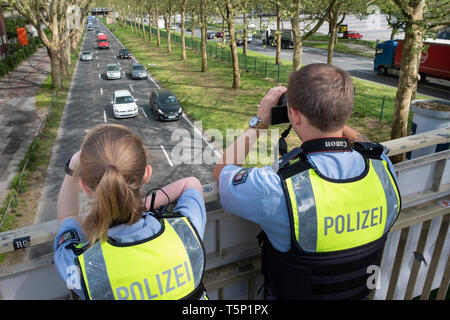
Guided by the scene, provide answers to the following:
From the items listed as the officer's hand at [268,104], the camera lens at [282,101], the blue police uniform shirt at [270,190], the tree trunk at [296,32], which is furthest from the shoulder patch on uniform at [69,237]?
the tree trunk at [296,32]

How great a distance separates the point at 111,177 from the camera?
1545 millimetres

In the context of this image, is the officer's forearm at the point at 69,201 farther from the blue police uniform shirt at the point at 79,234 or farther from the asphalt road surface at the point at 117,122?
the asphalt road surface at the point at 117,122

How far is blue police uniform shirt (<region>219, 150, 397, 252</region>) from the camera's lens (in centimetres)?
185

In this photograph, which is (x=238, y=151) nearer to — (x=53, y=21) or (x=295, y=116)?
(x=295, y=116)

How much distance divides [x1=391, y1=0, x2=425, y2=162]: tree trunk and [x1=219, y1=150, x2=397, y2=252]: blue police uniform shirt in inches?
377

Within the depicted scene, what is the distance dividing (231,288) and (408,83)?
424 inches

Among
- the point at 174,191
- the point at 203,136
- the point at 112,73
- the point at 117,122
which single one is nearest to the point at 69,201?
the point at 174,191

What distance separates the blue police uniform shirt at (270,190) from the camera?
185cm

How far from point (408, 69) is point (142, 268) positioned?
11.6m

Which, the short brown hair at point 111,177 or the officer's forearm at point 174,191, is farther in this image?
the officer's forearm at point 174,191

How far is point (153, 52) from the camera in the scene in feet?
155

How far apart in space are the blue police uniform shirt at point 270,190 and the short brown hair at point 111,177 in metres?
0.52

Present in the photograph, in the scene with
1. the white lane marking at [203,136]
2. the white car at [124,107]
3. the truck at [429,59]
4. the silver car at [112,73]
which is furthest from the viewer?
the silver car at [112,73]

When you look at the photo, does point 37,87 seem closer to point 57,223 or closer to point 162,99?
point 162,99
